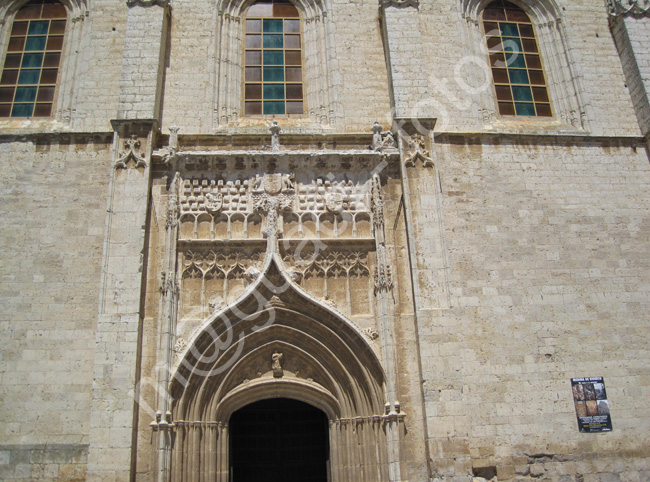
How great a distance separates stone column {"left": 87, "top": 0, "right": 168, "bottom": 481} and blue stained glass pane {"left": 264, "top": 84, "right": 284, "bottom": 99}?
172 cm

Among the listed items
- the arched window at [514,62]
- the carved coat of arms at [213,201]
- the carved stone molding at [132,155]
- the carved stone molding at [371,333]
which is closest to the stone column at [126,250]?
the carved stone molding at [132,155]

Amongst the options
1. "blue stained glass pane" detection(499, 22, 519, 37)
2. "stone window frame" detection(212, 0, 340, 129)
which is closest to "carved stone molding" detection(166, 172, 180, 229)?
"stone window frame" detection(212, 0, 340, 129)

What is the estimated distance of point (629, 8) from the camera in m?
10.3

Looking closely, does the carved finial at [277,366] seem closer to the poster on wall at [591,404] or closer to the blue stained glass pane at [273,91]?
the poster on wall at [591,404]

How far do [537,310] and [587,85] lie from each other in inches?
169

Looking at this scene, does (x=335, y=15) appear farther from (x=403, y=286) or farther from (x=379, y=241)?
(x=403, y=286)

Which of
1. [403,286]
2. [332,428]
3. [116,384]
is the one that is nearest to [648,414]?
[403,286]

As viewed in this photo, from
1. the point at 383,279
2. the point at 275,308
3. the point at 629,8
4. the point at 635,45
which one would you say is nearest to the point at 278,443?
the point at 275,308

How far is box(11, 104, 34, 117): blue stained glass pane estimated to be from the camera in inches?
379

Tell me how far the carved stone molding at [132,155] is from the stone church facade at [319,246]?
0.03 m

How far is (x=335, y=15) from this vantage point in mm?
10281

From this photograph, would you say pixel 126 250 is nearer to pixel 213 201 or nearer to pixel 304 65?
pixel 213 201

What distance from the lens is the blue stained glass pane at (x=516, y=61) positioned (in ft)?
34.3

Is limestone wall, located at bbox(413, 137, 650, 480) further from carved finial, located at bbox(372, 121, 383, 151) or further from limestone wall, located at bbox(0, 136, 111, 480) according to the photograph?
limestone wall, located at bbox(0, 136, 111, 480)
